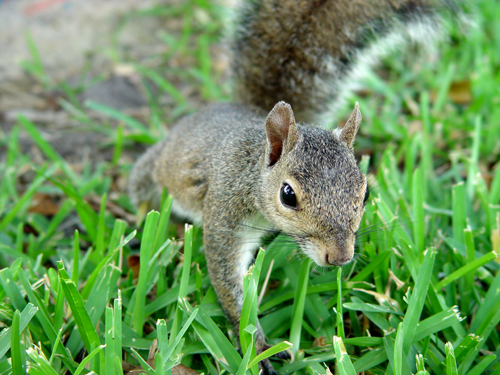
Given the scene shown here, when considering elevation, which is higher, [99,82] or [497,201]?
[99,82]

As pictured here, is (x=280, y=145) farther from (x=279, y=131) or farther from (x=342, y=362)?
(x=342, y=362)

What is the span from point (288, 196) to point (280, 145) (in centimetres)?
23

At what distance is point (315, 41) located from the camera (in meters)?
2.35

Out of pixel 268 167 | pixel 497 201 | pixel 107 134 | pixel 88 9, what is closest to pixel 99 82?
pixel 107 134

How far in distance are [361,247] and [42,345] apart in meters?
1.29

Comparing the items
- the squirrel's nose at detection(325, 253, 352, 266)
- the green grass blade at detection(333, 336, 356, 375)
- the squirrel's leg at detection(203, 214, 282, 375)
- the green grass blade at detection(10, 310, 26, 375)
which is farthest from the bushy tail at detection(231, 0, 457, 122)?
the green grass blade at detection(10, 310, 26, 375)

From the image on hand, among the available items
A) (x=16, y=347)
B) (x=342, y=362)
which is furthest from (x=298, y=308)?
(x=16, y=347)

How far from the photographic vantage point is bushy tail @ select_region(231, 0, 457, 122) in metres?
2.30

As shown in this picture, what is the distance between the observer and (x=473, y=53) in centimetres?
355

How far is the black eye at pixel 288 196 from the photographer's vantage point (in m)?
1.56

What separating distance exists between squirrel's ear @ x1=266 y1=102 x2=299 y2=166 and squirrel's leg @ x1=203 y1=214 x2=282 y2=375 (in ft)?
1.06

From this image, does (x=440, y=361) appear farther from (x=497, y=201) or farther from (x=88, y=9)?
(x=88, y=9)

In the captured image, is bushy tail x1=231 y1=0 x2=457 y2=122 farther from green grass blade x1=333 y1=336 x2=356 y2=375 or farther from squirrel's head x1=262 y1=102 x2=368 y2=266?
green grass blade x1=333 y1=336 x2=356 y2=375

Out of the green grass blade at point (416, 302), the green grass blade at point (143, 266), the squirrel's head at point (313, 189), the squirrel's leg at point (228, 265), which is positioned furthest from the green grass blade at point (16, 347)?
the green grass blade at point (416, 302)
